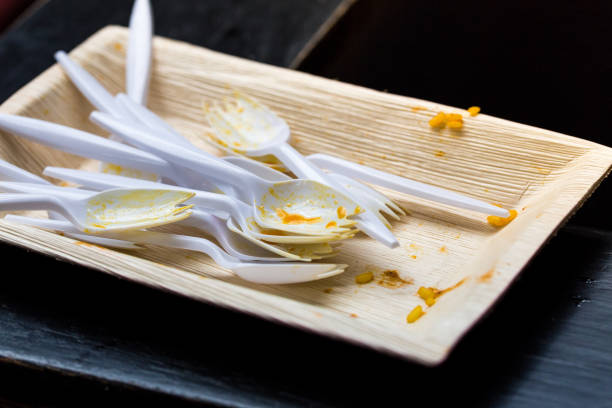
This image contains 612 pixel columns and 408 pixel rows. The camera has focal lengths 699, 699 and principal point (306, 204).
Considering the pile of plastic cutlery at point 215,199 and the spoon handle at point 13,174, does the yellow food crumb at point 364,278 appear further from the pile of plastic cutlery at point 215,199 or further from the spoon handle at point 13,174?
the spoon handle at point 13,174

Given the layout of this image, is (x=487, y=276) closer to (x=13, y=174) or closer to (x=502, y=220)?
(x=502, y=220)

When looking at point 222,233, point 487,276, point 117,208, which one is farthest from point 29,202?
point 487,276

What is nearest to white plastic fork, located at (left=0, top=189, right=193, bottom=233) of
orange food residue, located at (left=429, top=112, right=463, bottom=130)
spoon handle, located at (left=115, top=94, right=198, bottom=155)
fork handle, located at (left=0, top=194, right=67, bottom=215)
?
fork handle, located at (left=0, top=194, right=67, bottom=215)

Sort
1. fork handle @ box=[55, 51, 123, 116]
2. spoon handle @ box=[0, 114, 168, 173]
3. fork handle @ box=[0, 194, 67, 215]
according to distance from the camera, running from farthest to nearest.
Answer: fork handle @ box=[55, 51, 123, 116], spoon handle @ box=[0, 114, 168, 173], fork handle @ box=[0, 194, 67, 215]

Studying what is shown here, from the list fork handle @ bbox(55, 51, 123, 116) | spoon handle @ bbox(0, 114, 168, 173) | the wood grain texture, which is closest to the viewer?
the wood grain texture

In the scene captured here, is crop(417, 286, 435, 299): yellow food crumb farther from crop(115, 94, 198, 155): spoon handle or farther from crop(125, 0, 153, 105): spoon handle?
crop(125, 0, 153, 105): spoon handle

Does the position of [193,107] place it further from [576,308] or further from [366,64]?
[576,308]
